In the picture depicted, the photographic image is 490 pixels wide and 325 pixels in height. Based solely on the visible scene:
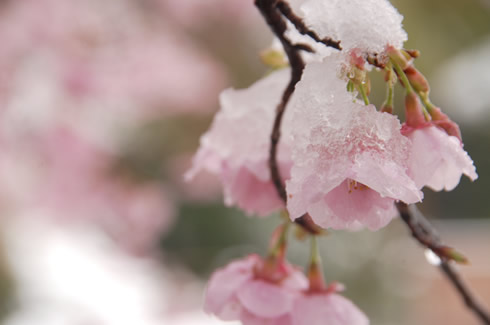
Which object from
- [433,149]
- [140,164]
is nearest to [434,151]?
[433,149]

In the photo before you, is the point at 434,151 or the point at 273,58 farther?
the point at 273,58

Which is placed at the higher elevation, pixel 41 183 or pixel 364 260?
pixel 41 183

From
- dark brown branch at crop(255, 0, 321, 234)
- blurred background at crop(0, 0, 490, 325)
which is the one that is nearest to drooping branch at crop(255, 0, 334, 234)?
dark brown branch at crop(255, 0, 321, 234)

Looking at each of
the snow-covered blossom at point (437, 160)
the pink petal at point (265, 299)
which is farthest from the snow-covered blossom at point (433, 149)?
the pink petal at point (265, 299)

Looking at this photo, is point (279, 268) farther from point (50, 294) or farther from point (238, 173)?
point (50, 294)

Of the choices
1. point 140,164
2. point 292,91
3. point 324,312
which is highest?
point 140,164

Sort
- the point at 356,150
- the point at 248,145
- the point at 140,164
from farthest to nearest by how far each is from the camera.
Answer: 1. the point at 140,164
2. the point at 248,145
3. the point at 356,150

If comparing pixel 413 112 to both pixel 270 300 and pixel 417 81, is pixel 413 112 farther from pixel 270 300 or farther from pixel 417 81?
pixel 270 300

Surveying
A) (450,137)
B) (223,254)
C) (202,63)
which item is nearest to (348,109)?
(450,137)
